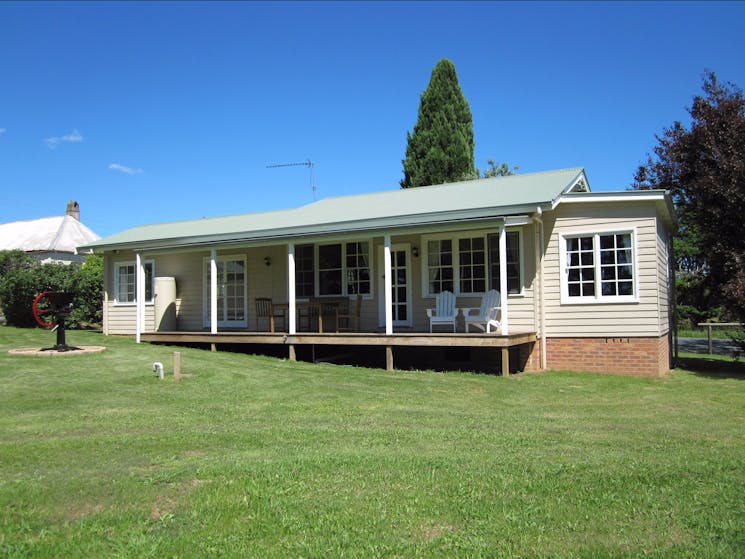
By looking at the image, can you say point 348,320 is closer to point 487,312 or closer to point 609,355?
point 487,312

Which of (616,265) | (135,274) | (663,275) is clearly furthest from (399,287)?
(135,274)

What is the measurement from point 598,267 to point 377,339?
4.46 m

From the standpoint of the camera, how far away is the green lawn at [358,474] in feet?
12.1

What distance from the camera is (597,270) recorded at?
39.4 ft

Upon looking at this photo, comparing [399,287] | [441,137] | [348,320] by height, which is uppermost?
[441,137]

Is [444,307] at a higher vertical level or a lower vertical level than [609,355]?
higher

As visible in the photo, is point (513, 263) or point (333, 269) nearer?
point (513, 263)

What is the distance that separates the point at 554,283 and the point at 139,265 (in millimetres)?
10444

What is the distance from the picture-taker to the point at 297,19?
16828 mm

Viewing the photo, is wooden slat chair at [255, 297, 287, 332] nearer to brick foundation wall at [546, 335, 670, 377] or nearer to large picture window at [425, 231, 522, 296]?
large picture window at [425, 231, 522, 296]

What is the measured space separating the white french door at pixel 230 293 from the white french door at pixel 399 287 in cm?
418

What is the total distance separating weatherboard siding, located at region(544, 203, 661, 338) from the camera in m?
11.7

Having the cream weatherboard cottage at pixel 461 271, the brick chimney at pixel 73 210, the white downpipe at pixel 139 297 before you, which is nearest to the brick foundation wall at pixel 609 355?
the cream weatherboard cottage at pixel 461 271

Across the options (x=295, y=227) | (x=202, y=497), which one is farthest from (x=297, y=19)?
(x=202, y=497)
